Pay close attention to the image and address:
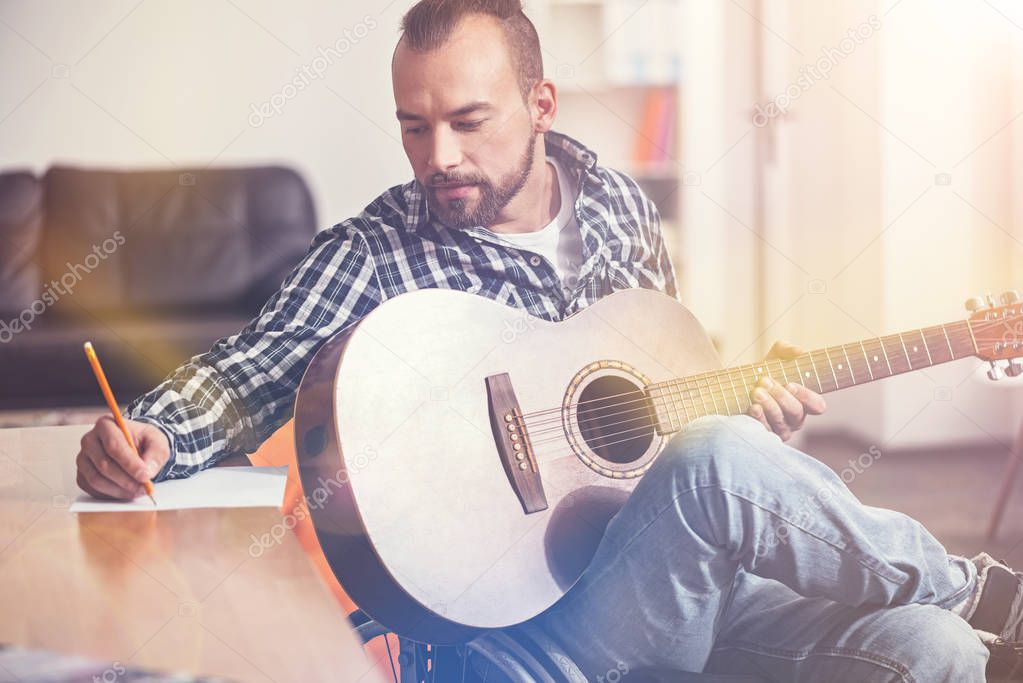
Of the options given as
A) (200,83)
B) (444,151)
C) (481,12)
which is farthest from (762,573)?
(200,83)

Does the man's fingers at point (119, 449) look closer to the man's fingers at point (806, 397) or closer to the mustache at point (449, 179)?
the mustache at point (449, 179)

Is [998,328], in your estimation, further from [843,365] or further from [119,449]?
[119,449]

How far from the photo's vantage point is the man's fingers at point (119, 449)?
0.87 m

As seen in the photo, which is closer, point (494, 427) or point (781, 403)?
point (494, 427)

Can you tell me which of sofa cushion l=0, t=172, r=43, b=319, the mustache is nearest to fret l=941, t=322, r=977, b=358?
the mustache

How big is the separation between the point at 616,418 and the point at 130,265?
1.69 m

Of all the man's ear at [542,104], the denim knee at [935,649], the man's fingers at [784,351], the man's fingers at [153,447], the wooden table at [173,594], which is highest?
the man's ear at [542,104]

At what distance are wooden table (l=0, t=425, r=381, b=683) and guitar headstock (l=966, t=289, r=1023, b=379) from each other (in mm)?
793

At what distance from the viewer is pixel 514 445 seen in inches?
37.5

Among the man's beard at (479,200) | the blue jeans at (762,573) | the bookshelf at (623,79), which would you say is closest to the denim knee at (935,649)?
the blue jeans at (762,573)

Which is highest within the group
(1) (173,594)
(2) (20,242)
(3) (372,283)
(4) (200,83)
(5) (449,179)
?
(4) (200,83)

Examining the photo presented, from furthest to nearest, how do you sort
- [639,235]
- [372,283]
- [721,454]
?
[639,235] → [372,283] → [721,454]

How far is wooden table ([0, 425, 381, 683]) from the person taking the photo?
63cm

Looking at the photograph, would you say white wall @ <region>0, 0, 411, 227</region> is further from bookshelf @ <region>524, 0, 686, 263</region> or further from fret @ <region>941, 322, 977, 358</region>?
fret @ <region>941, 322, 977, 358</region>
